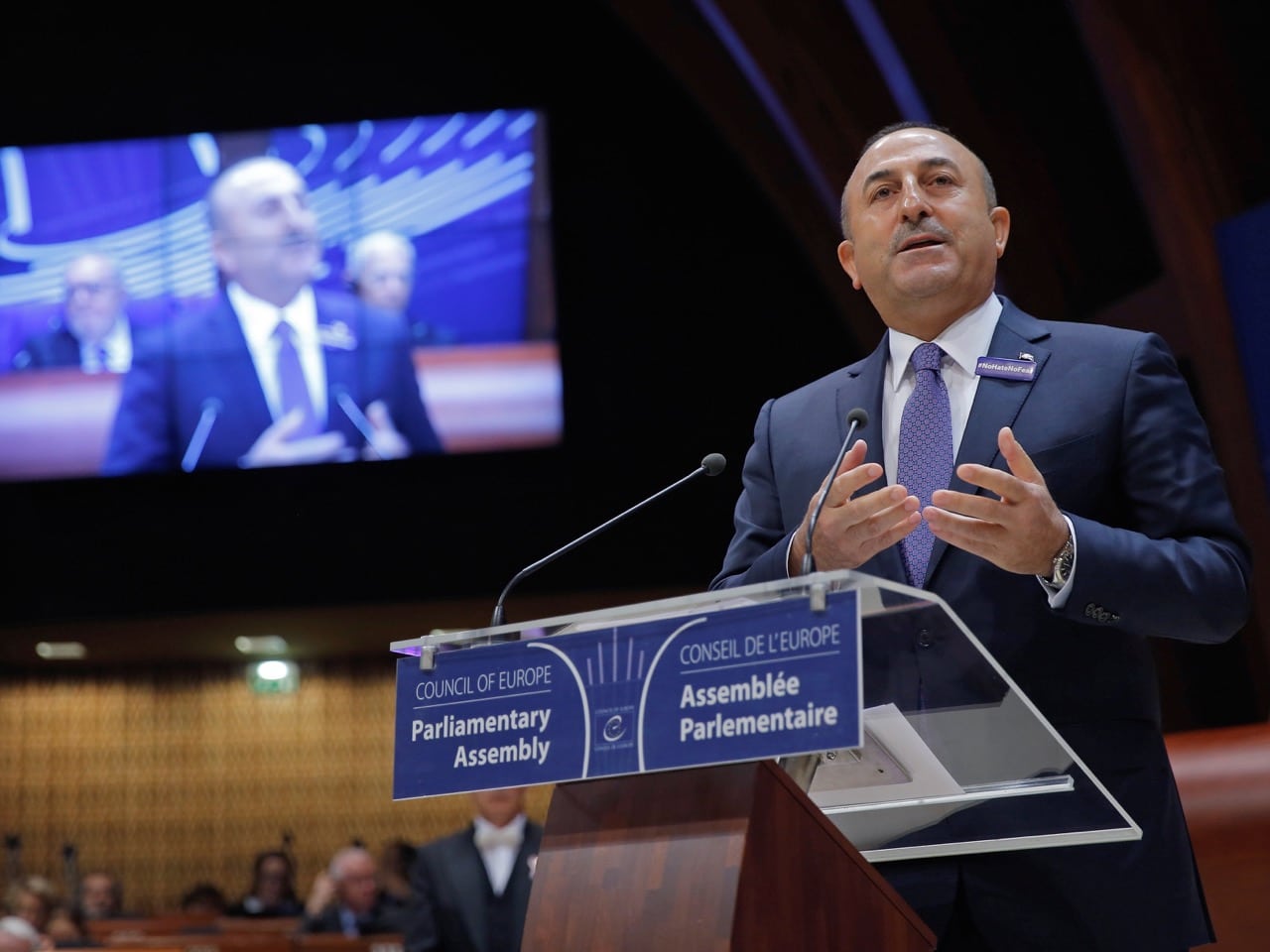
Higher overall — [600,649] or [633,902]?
[600,649]

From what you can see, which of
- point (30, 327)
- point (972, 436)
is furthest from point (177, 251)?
point (972, 436)

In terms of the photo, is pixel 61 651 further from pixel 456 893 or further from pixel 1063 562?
pixel 1063 562

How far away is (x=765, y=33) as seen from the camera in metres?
8.59

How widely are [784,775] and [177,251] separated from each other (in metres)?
9.90

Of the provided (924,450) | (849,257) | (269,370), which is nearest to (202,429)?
(269,370)

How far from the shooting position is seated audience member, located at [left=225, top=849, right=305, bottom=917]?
974cm

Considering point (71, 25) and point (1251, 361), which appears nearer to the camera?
point (1251, 361)

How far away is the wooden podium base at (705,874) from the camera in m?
1.66

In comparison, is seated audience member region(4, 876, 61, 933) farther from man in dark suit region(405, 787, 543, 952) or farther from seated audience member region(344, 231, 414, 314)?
seated audience member region(344, 231, 414, 314)

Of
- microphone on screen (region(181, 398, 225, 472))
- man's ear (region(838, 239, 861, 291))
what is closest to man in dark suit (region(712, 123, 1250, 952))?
man's ear (region(838, 239, 861, 291))

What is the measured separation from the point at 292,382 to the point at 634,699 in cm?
922

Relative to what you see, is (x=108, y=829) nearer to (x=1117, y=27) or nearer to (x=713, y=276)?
(x=713, y=276)

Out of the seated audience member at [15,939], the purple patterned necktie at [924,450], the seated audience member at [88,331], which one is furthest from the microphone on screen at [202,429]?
the purple patterned necktie at [924,450]

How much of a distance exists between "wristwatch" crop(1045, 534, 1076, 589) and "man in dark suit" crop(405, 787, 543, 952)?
443cm
